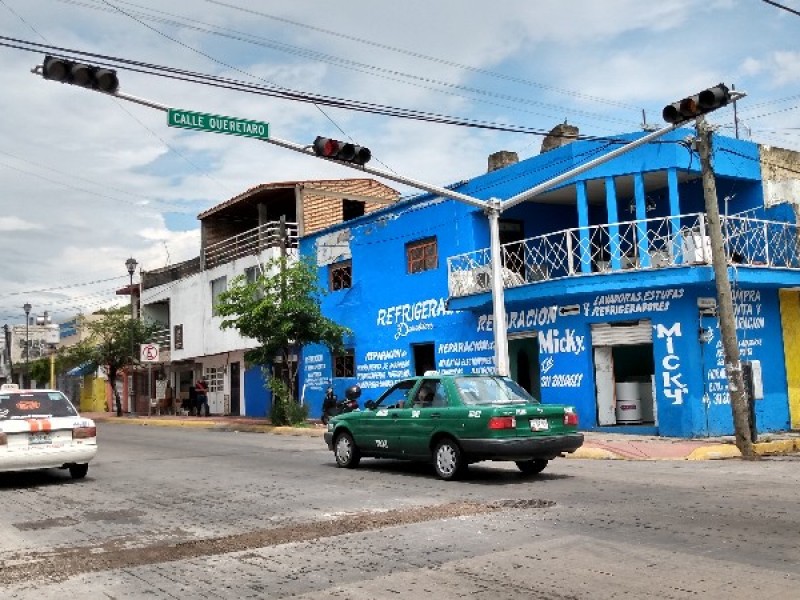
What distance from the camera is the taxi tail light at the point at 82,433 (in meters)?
12.6

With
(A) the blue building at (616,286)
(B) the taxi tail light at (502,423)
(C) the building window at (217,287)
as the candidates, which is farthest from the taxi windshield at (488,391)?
(C) the building window at (217,287)

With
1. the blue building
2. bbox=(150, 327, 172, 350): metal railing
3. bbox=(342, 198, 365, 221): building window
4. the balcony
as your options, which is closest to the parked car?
the blue building

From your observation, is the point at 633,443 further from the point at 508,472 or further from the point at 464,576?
the point at 464,576

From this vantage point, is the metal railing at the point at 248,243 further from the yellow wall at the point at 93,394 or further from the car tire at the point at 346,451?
the yellow wall at the point at 93,394

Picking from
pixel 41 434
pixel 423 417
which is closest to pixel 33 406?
pixel 41 434

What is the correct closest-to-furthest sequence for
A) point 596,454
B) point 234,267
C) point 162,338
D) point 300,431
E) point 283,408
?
point 596,454 → point 300,431 → point 283,408 → point 234,267 → point 162,338

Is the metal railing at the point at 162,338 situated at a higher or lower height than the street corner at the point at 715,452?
higher

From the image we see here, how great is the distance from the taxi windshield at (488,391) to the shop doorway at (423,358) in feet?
41.8

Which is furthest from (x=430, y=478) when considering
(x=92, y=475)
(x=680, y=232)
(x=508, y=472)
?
(x=680, y=232)

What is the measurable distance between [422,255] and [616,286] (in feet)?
26.0

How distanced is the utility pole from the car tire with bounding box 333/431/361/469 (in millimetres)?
7442

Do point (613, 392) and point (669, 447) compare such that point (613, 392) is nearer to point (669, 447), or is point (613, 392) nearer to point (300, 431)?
point (669, 447)

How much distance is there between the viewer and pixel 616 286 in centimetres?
1875

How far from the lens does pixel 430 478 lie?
12.0m
